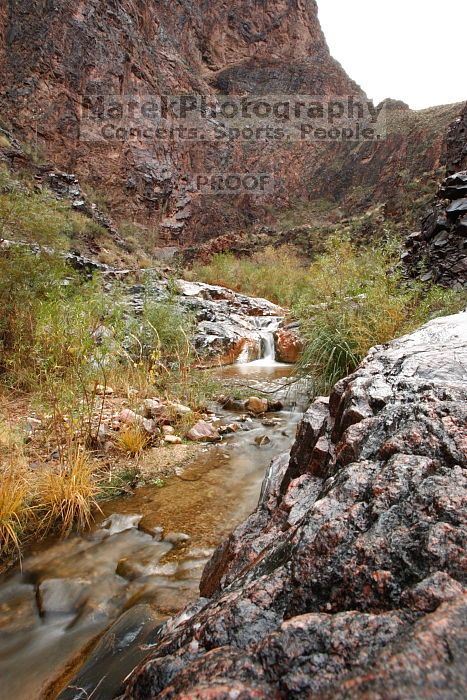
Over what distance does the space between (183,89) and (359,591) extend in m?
33.3

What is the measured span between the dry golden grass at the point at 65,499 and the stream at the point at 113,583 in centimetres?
10

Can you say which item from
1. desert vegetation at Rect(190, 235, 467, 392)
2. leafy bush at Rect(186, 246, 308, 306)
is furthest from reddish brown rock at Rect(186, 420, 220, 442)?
leafy bush at Rect(186, 246, 308, 306)

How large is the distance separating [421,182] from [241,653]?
23.5 meters

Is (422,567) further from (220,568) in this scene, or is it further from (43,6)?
(43,6)

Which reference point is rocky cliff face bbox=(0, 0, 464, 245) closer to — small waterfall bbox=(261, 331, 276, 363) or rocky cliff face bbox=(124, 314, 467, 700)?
small waterfall bbox=(261, 331, 276, 363)

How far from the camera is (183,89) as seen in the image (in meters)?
27.8

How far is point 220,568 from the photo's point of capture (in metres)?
1.20

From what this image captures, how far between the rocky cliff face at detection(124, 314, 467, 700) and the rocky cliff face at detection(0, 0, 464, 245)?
23.0 m

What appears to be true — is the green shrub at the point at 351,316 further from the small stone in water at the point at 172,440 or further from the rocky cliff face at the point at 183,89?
the rocky cliff face at the point at 183,89

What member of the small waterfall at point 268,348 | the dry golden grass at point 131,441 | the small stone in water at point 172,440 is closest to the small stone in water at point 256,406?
the small stone in water at point 172,440

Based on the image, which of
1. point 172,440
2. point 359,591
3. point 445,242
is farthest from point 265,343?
point 359,591

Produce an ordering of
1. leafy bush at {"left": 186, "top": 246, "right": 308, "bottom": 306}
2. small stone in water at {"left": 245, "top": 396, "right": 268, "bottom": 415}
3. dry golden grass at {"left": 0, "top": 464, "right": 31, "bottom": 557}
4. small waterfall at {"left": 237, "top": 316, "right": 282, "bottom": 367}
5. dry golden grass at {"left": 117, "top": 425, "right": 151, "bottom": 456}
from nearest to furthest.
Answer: dry golden grass at {"left": 0, "top": 464, "right": 31, "bottom": 557} → dry golden grass at {"left": 117, "top": 425, "right": 151, "bottom": 456} → small stone in water at {"left": 245, "top": 396, "right": 268, "bottom": 415} → small waterfall at {"left": 237, "top": 316, "right": 282, "bottom": 367} → leafy bush at {"left": 186, "top": 246, "right": 308, "bottom": 306}

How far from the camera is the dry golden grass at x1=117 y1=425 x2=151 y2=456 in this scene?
3.05m

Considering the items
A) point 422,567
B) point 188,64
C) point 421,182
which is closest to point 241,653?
point 422,567
